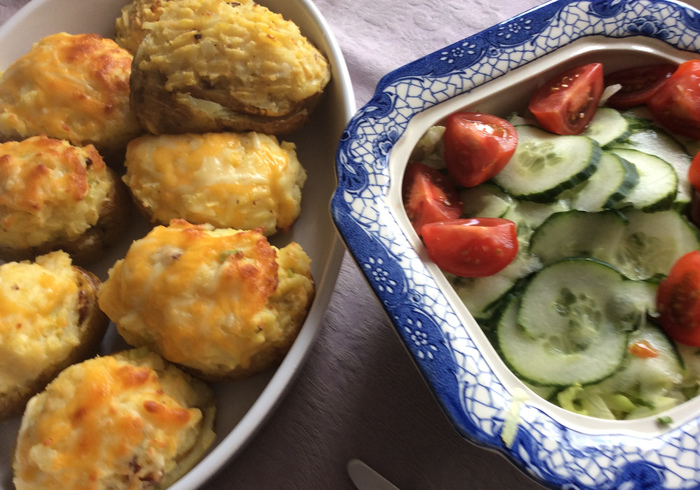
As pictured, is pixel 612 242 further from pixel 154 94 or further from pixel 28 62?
pixel 28 62

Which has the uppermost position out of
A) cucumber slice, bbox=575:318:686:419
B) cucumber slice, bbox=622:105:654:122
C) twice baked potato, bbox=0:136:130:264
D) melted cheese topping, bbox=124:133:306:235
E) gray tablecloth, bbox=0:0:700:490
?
cucumber slice, bbox=622:105:654:122

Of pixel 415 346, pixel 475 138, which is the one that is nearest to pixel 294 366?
pixel 415 346

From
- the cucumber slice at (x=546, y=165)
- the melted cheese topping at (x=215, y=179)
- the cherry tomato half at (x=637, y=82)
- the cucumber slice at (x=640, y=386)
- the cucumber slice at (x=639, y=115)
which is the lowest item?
the melted cheese topping at (x=215, y=179)

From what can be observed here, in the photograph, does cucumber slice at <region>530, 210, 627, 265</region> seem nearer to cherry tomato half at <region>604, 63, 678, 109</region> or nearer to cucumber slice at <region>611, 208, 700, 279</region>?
cucumber slice at <region>611, 208, 700, 279</region>

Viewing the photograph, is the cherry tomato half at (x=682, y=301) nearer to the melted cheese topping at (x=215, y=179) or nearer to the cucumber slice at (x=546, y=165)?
the cucumber slice at (x=546, y=165)

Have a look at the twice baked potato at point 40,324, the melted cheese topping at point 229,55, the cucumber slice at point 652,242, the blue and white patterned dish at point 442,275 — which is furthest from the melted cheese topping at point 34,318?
the cucumber slice at point 652,242

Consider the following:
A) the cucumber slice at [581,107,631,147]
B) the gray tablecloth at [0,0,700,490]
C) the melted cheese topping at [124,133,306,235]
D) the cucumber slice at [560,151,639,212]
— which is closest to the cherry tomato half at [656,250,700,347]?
the cucumber slice at [560,151,639,212]
